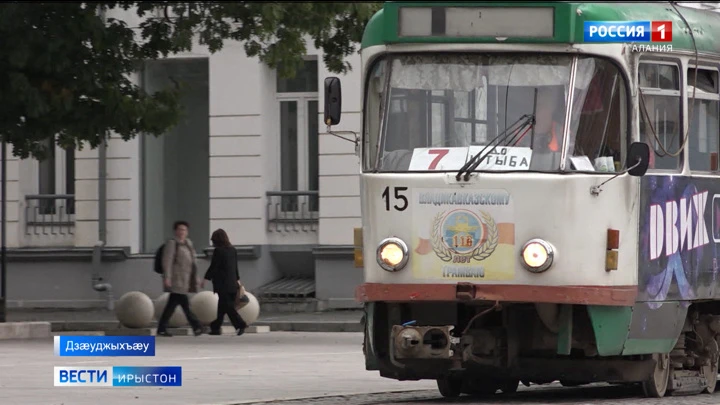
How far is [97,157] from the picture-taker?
33.2 metres

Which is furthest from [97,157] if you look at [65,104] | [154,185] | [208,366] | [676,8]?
[676,8]

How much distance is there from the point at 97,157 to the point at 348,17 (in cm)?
935


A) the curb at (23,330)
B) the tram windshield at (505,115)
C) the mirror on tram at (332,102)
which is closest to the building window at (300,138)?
the curb at (23,330)

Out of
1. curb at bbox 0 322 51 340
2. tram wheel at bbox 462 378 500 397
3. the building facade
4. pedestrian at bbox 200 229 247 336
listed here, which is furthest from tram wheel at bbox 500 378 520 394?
the building facade

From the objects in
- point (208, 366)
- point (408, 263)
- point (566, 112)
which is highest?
point (566, 112)

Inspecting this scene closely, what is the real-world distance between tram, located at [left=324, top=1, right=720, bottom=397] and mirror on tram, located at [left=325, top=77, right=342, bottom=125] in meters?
0.31

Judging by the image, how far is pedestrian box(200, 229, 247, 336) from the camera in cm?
2548

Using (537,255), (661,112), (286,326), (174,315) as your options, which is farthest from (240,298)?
(537,255)

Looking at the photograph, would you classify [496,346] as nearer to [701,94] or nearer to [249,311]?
[701,94]

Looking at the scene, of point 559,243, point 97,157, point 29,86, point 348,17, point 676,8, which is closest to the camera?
point 559,243

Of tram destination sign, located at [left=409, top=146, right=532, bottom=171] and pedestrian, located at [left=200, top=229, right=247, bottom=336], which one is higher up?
tram destination sign, located at [left=409, top=146, right=532, bottom=171]

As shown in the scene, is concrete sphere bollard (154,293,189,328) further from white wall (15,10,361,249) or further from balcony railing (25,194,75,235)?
balcony railing (25,194,75,235)

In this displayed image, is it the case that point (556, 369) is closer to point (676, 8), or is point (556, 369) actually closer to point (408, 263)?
point (408, 263)

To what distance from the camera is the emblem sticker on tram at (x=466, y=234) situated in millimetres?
13891
